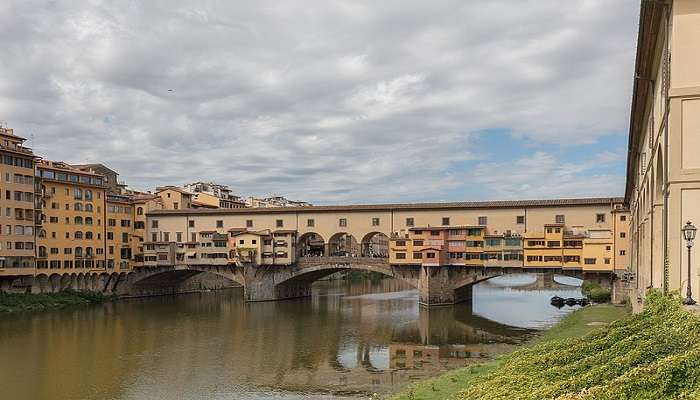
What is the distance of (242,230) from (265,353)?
28.5 metres

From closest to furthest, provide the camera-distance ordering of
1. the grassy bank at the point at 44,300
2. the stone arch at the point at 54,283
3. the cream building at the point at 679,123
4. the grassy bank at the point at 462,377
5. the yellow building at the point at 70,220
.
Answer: the cream building at the point at 679,123 < the grassy bank at the point at 462,377 < the grassy bank at the point at 44,300 < the yellow building at the point at 70,220 < the stone arch at the point at 54,283

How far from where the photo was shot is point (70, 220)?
5438 centimetres

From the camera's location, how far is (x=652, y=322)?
12.5 m

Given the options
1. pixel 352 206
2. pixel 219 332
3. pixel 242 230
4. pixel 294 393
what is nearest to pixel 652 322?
pixel 294 393

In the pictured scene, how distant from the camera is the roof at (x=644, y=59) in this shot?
528 inches

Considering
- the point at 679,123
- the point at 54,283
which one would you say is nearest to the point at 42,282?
the point at 54,283

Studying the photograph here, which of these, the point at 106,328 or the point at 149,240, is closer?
the point at 106,328

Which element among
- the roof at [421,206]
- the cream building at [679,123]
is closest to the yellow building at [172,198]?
the roof at [421,206]

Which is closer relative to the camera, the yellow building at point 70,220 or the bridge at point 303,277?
the bridge at point 303,277

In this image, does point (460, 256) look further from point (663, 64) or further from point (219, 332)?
point (663, 64)

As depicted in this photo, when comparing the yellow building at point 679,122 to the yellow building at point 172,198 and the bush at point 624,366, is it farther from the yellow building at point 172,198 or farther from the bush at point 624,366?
the yellow building at point 172,198

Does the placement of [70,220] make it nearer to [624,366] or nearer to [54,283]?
[54,283]

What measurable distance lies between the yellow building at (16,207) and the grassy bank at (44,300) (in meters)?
2.00

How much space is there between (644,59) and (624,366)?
990 centimetres
